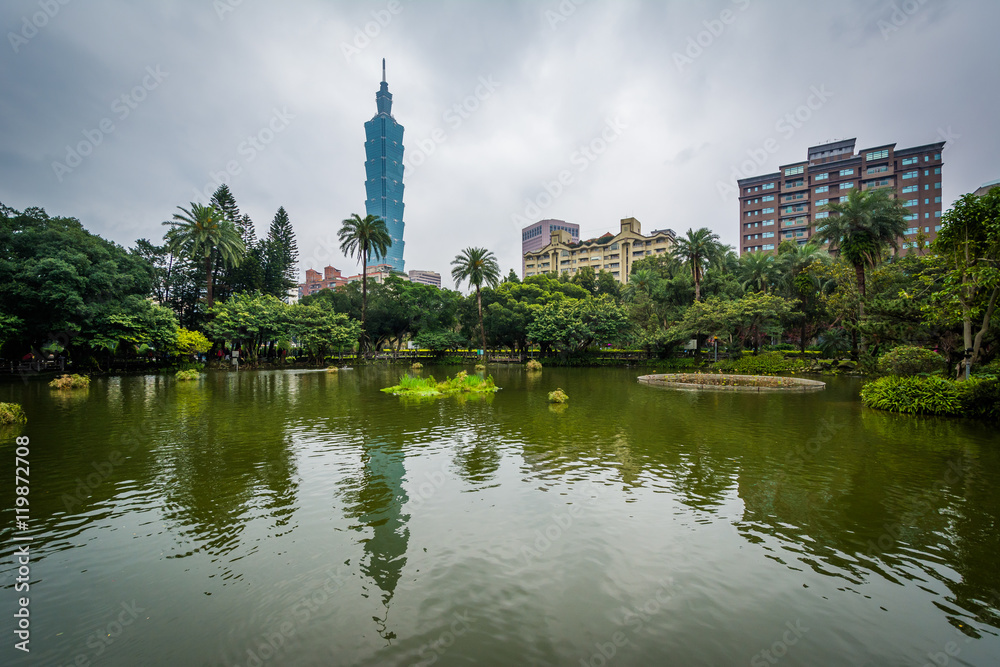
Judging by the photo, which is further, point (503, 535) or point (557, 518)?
point (557, 518)

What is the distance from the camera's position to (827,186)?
305ft

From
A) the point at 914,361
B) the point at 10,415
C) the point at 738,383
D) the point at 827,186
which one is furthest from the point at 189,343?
the point at 827,186

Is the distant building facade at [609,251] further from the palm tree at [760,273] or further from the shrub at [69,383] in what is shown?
the shrub at [69,383]

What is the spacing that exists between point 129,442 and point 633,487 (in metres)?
12.6

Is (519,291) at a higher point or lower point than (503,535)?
higher

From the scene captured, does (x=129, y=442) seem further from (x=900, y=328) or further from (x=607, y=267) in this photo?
(x=607, y=267)

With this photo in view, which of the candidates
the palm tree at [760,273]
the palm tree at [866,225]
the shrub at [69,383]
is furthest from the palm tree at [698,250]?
the shrub at [69,383]

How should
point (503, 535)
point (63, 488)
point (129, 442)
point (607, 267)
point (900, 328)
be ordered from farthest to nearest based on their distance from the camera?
point (607, 267) < point (900, 328) < point (129, 442) < point (63, 488) < point (503, 535)

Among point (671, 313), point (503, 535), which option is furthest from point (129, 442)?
point (671, 313)

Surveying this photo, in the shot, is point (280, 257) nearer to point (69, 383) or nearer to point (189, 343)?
point (189, 343)

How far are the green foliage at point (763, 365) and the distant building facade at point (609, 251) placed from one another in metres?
71.3

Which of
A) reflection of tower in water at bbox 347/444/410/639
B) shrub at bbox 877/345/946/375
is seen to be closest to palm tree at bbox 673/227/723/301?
shrub at bbox 877/345/946/375

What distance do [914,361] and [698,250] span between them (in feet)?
95.1

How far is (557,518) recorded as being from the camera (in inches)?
270
